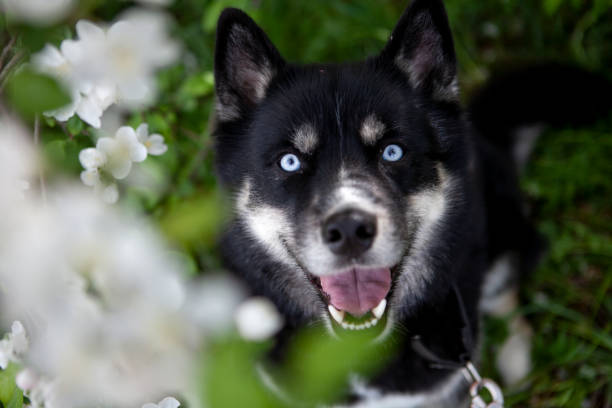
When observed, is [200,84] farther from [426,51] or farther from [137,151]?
[426,51]

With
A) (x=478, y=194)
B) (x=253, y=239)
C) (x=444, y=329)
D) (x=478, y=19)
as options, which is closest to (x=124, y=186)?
(x=253, y=239)

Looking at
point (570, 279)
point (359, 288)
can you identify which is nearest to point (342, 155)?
point (359, 288)

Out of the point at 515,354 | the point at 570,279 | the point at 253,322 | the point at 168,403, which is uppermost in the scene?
the point at 253,322

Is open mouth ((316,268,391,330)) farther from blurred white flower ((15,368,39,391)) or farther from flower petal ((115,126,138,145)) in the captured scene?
blurred white flower ((15,368,39,391))

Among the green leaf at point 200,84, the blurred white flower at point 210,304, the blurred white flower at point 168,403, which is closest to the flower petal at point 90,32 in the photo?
the blurred white flower at point 210,304

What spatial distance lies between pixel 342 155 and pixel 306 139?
143mm

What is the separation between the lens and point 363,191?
1570 mm

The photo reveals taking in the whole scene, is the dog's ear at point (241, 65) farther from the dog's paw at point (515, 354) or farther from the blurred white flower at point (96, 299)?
the dog's paw at point (515, 354)

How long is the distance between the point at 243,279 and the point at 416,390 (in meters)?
0.83

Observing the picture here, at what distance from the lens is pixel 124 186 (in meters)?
1.95

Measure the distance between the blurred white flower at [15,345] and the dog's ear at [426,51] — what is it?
59.2 inches

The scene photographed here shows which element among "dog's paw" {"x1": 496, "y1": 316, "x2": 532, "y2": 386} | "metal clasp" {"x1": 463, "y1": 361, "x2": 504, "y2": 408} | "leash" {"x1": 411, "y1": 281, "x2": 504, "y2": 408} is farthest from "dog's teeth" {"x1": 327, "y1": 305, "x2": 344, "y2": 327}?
"dog's paw" {"x1": 496, "y1": 316, "x2": 532, "y2": 386}

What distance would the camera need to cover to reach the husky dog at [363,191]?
1.64m

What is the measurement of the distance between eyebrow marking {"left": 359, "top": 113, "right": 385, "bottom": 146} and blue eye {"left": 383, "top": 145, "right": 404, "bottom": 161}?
0.05 m
